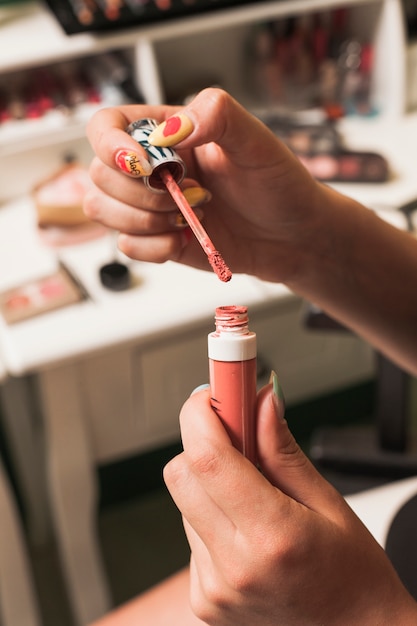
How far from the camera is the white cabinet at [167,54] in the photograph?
Answer: 1.19 metres

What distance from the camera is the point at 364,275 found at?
0.73 metres

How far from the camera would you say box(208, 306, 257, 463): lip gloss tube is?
0.43 meters

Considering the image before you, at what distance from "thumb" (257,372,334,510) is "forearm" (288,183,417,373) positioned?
29 cm

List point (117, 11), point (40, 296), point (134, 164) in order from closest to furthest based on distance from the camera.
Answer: point (134, 164)
point (40, 296)
point (117, 11)

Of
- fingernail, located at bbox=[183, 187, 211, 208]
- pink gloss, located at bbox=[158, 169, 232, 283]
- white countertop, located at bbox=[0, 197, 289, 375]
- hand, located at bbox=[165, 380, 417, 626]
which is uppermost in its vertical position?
pink gloss, located at bbox=[158, 169, 232, 283]

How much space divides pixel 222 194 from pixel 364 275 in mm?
166

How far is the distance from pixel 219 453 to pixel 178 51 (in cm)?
111

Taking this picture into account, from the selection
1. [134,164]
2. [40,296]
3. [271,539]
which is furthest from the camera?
[40,296]

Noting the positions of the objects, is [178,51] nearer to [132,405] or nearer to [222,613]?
[132,405]

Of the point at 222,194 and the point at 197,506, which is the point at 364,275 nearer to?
the point at 222,194

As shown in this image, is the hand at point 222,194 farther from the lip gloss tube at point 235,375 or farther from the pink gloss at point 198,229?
the lip gloss tube at point 235,375

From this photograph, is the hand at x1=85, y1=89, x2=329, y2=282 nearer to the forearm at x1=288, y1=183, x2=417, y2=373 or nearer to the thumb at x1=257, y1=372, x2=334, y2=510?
the forearm at x1=288, y1=183, x2=417, y2=373

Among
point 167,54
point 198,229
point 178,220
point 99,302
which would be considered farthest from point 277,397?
point 167,54

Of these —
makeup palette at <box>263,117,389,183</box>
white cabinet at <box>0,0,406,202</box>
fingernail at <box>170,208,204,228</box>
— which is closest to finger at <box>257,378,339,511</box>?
fingernail at <box>170,208,204,228</box>
